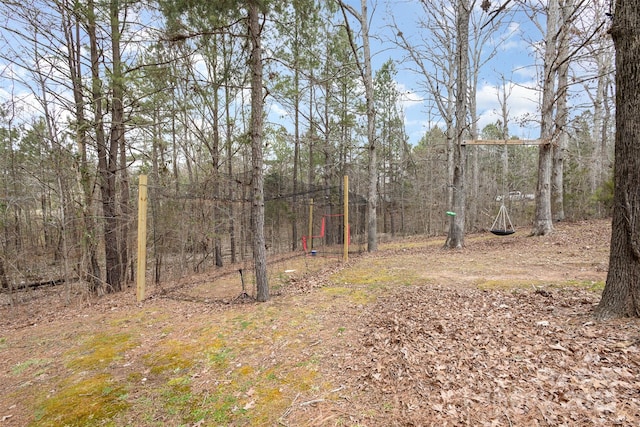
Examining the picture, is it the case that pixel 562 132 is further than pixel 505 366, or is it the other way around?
pixel 562 132

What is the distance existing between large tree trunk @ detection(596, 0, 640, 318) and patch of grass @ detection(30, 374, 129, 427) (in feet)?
13.3

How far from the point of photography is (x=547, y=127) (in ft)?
29.0

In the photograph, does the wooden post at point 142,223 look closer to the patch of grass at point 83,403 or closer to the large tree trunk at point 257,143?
the large tree trunk at point 257,143

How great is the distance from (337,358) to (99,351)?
8.00 feet

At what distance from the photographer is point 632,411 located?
1609 millimetres

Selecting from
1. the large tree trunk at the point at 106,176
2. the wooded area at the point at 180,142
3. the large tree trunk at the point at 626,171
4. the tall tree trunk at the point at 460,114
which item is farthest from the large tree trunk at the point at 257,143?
the tall tree trunk at the point at 460,114

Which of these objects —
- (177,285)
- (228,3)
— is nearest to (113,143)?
(177,285)

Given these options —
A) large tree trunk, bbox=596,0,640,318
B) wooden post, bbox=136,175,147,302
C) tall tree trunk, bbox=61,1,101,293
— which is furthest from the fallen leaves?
tall tree trunk, bbox=61,1,101,293

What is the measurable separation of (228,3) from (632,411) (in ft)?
17.9

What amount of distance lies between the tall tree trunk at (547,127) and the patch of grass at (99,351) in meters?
10.4

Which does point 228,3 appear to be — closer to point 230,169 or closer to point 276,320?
point 276,320

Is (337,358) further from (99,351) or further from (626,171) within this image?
(626,171)

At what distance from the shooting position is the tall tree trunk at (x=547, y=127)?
869 centimetres

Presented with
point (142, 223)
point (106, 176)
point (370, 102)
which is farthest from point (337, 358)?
point (370, 102)
